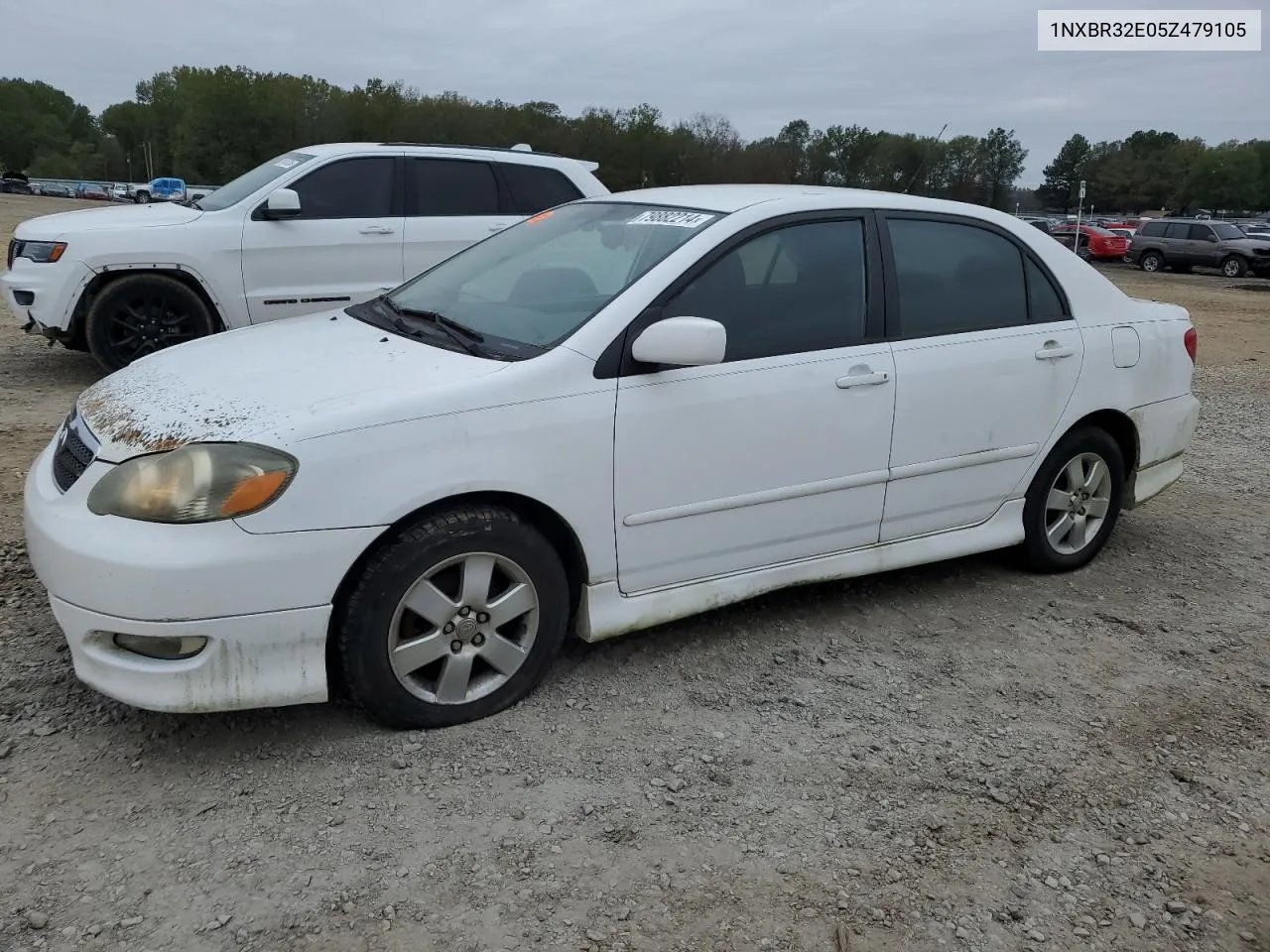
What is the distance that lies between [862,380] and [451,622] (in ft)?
5.52

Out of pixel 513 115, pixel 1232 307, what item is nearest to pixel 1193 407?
pixel 1232 307

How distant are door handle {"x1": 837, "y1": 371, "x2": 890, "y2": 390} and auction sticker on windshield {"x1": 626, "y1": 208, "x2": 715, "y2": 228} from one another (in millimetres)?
729

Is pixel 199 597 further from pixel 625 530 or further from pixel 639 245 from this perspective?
pixel 639 245

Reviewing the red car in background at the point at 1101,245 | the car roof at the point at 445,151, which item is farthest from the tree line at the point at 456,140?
the car roof at the point at 445,151

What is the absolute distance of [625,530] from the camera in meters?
3.29

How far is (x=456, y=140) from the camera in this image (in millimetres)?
70125

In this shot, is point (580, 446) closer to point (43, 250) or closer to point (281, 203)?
point (281, 203)

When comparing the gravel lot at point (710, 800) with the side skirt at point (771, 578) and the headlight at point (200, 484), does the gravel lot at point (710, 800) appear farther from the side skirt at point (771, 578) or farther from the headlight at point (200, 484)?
the headlight at point (200, 484)

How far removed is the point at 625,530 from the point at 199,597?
126cm

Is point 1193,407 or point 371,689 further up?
point 1193,407

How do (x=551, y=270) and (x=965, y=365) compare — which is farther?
(x=965, y=365)

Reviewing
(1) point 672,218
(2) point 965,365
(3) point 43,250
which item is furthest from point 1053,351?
(3) point 43,250

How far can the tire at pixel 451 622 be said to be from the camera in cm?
288

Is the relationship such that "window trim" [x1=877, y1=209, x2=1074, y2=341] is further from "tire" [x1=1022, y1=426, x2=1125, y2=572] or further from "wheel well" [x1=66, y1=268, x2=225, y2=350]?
"wheel well" [x1=66, y1=268, x2=225, y2=350]
